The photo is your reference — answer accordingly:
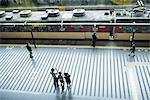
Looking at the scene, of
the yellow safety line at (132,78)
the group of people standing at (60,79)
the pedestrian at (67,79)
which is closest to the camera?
the yellow safety line at (132,78)

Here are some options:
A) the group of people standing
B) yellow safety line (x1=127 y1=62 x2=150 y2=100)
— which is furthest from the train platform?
the group of people standing

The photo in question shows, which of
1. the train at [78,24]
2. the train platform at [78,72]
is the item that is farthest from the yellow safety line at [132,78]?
the train at [78,24]

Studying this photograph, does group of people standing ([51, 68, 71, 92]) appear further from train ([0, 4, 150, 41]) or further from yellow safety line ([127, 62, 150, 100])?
train ([0, 4, 150, 41])

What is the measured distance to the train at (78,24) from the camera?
16.1 metres

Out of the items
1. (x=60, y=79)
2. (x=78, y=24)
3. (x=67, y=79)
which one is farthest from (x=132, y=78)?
(x=78, y=24)

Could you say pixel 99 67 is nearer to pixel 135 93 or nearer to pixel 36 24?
pixel 135 93

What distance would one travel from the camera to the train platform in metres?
11.6

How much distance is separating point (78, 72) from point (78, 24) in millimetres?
4605

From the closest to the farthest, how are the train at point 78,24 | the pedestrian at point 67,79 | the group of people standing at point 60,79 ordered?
the pedestrian at point 67,79, the group of people standing at point 60,79, the train at point 78,24

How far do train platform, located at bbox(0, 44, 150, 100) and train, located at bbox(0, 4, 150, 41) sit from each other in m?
1.37

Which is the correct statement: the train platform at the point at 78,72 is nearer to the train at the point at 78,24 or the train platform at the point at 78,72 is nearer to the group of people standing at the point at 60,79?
the group of people standing at the point at 60,79

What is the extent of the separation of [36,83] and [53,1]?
12968 mm

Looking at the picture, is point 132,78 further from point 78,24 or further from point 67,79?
point 78,24

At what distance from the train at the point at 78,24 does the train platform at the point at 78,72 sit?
1.37m
